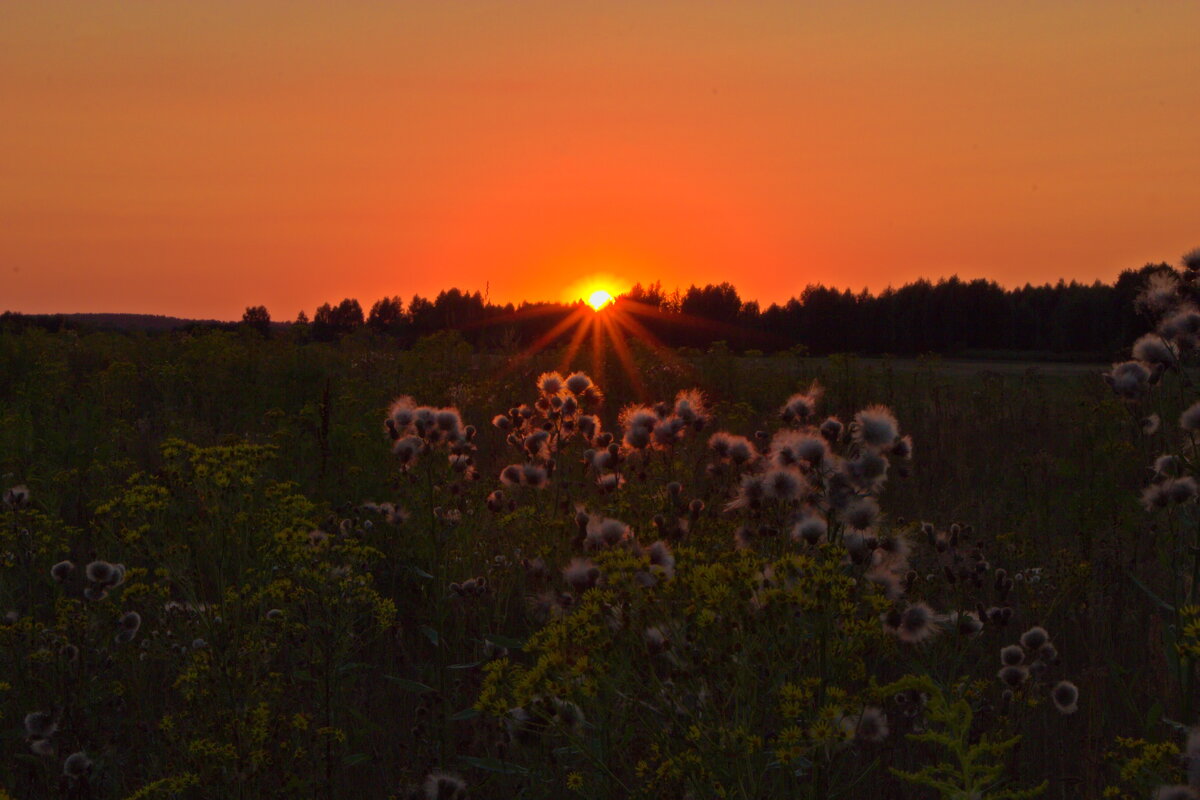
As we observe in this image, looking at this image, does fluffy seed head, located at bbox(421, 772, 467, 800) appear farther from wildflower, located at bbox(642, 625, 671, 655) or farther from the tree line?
the tree line

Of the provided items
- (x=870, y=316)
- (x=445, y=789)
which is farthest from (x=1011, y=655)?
(x=870, y=316)

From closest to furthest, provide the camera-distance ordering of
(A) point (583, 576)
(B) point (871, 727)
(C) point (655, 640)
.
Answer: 1. (C) point (655, 640)
2. (B) point (871, 727)
3. (A) point (583, 576)

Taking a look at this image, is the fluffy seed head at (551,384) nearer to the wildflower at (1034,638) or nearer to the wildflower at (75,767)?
the wildflower at (1034,638)

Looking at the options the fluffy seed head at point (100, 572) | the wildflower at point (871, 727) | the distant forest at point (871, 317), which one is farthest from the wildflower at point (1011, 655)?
the distant forest at point (871, 317)

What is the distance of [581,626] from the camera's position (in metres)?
2.59

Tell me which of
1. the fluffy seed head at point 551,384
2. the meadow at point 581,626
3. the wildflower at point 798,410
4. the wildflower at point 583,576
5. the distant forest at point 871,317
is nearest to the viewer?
the meadow at point 581,626

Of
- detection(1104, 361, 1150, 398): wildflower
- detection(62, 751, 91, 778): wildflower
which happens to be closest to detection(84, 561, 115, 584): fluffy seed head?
detection(62, 751, 91, 778): wildflower

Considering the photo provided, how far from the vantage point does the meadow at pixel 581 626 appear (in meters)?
2.58

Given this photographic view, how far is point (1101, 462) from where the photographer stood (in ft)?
25.2

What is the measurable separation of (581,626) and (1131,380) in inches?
113

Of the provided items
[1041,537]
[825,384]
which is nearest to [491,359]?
[825,384]

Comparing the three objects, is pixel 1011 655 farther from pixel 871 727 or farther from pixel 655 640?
pixel 655 640

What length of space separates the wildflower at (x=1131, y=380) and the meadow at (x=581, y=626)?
2 cm

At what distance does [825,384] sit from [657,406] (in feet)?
28.1
